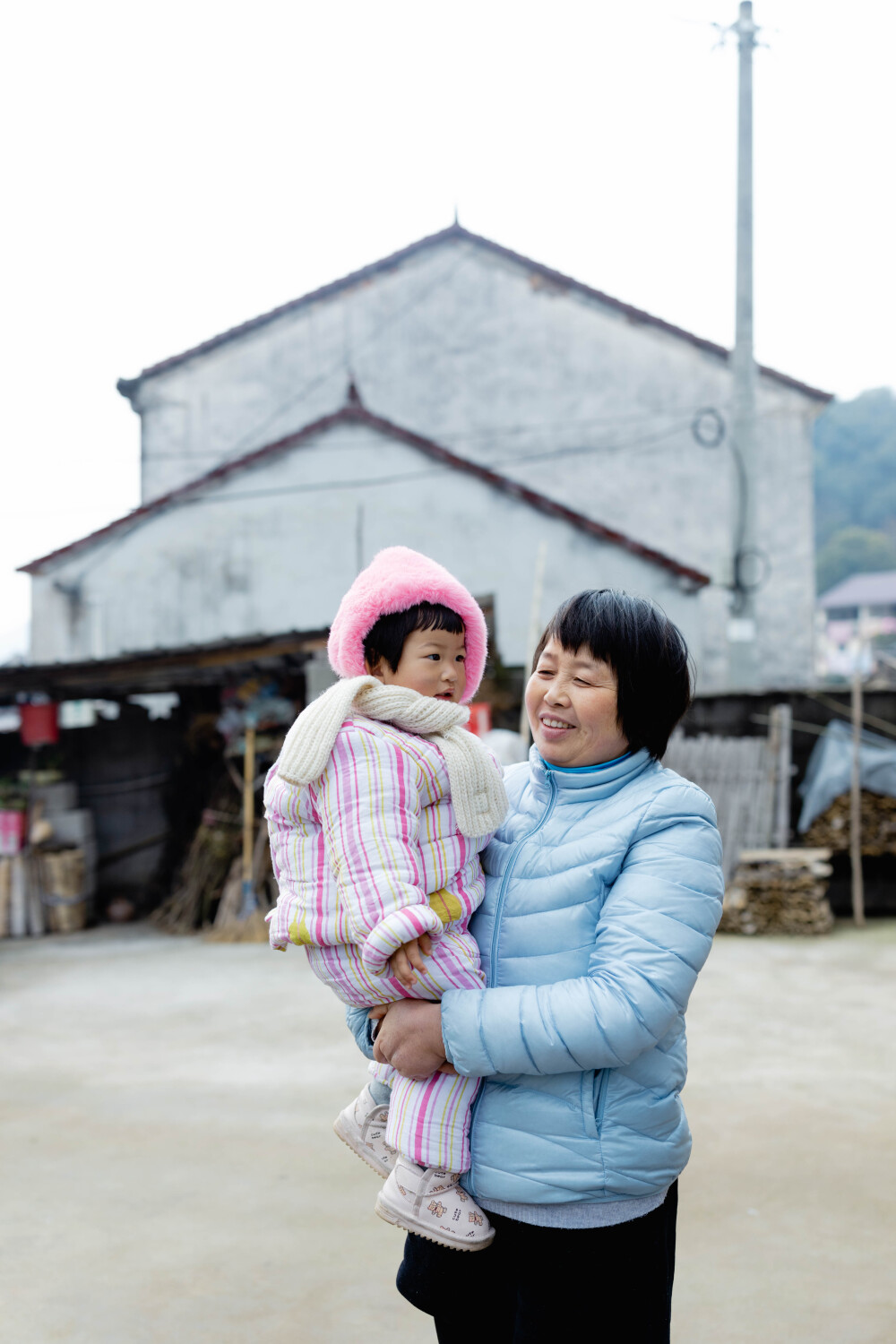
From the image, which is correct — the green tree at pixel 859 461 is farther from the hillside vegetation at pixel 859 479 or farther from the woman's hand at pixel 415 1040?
the woman's hand at pixel 415 1040

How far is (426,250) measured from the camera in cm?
1502

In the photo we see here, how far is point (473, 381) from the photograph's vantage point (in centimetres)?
1497

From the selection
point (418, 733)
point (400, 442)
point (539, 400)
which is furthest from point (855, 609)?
point (418, 733)

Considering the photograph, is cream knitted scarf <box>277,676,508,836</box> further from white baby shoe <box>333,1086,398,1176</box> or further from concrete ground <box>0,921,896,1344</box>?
concrete ground <box>0,921,896,1344</box>

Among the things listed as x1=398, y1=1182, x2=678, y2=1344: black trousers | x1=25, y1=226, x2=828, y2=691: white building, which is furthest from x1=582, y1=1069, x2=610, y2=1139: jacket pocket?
x1=25, y1=226, x2=828, y2=691: white building

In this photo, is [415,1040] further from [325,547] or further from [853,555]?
[853,555]

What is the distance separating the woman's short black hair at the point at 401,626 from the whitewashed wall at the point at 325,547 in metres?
9.83

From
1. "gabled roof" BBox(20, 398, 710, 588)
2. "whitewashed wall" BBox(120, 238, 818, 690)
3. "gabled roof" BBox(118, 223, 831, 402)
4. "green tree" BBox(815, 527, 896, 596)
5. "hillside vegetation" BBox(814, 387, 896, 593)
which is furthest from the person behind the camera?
"green tree" BBox(815, 527, 896, 596)

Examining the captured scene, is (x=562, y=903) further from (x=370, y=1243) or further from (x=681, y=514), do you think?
(x=681, y=514)

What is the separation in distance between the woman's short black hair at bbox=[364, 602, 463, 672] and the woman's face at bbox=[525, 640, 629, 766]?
27 centimetres

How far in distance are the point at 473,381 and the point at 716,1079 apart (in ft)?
38.9

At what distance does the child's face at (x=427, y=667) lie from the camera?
1.77m

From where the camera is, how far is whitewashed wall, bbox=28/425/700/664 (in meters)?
11.7

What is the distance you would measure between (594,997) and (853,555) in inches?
1849
